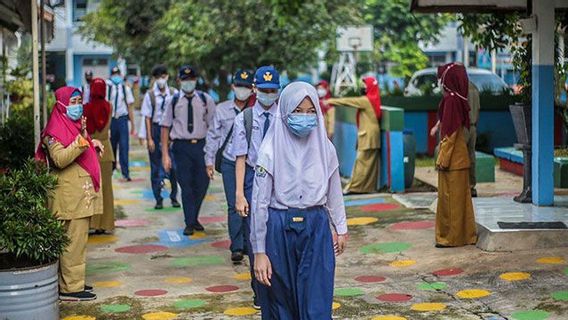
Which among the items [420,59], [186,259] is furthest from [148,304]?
[420,59]

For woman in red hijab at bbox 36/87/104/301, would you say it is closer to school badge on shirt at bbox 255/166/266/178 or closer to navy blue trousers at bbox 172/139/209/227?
school badge on shirt at bbox 255/166/266/178

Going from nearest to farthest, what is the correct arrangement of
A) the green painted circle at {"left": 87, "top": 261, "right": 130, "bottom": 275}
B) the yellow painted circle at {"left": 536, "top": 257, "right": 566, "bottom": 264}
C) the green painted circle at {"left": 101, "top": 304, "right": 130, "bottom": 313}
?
the green painted circle at {"left": 101, "top": 304, "right": 130, "bottom": 313} < the yellow painted circle at {"left": 536, "top": 257, "right": 566, "bottom": 264} < the green painted circle at {"left": 87, "top": 261, "right": 130, "bottom": 275}

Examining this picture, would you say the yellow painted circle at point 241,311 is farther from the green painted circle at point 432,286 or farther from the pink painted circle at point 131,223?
the pink painted circle at point 131,223

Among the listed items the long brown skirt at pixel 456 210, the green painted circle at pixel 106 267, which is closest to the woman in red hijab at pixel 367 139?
the long brown skirt at pixel 456 210

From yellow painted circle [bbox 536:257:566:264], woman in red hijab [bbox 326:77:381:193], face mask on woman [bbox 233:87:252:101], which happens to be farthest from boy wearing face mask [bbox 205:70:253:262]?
woman in red hijab [bbox 326:77:381:193]

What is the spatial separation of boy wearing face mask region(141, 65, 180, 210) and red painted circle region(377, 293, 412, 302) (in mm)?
5962

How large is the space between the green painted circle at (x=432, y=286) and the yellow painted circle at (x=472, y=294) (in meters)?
0.26

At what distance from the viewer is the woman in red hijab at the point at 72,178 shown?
8.09 m

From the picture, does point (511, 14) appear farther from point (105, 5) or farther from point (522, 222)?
point (105, 5)

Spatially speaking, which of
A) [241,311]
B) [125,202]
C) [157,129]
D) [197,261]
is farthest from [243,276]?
[125,202]

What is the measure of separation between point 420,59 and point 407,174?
21.4m

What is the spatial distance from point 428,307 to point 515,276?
1.16 m

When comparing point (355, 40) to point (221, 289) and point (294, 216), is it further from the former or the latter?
point (294, 216)

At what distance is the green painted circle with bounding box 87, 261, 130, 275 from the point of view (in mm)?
9648
